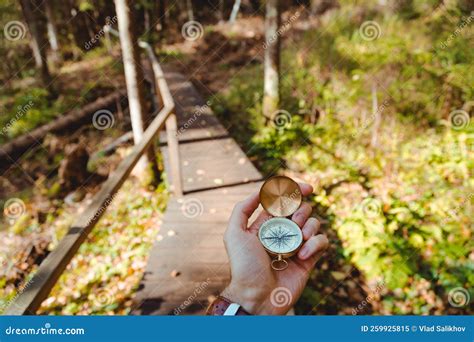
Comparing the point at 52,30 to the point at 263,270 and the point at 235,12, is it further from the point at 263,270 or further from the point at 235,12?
the point at 263,270

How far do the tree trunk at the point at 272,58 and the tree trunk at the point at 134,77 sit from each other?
2.60m

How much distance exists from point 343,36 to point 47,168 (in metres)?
8.88

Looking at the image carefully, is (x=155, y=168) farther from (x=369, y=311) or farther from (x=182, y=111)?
(x=369, y=311)

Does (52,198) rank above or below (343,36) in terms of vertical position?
below

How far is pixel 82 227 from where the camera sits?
2.39 metres

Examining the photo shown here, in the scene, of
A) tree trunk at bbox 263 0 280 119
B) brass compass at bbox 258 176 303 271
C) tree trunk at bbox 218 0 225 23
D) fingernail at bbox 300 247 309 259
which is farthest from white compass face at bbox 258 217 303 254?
tree trunk at bbox 218 0 225 23

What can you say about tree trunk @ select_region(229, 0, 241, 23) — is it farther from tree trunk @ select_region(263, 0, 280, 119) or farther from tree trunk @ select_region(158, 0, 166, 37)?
tree trunk @ select_region(263, 0, 280, 119)

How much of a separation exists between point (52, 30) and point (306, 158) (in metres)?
15.3

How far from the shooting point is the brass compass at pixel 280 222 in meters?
2.39

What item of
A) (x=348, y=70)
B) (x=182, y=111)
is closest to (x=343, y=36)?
(x=348, y=70)

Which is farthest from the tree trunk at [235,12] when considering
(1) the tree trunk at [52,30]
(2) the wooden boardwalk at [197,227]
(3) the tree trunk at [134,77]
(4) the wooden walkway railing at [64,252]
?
(4) the wooden walkway railing at [64,252]

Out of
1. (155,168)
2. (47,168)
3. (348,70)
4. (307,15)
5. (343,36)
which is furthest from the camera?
(307,15)

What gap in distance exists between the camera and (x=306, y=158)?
6.09 metres

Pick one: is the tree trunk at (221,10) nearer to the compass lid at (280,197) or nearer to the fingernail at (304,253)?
the compass lid at (280,197)
